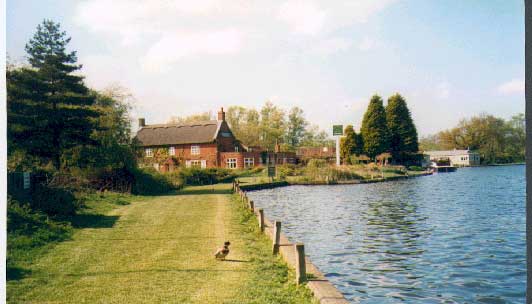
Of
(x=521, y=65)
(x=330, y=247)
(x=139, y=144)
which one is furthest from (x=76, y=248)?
(x=139, y=144)

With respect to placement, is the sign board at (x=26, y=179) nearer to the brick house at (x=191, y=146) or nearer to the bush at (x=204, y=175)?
the brick house at (x=191, y=146)

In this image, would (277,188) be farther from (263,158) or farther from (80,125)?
(80,125)

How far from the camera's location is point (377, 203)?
1494cm

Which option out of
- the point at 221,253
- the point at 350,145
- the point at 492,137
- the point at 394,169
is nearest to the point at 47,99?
the point at 221,253

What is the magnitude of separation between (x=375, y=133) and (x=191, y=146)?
33.4ft

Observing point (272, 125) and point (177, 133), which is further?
point (177, 133)

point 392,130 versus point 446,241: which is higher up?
point 392,130

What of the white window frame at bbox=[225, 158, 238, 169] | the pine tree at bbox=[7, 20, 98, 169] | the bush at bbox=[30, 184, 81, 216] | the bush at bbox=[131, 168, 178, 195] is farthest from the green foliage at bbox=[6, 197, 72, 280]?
the white window frame at bbox=[225, 158, 238, 169]

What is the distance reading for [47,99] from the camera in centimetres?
892

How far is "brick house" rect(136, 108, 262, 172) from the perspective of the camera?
19266 mm

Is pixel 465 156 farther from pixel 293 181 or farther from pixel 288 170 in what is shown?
pixel 293 181

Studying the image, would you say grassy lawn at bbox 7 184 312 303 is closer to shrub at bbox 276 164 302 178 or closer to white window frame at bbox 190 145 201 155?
shrub at bbox 276 164 302 178

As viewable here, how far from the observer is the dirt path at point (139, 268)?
4277 millimetres

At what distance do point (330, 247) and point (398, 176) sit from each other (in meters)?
20.0
